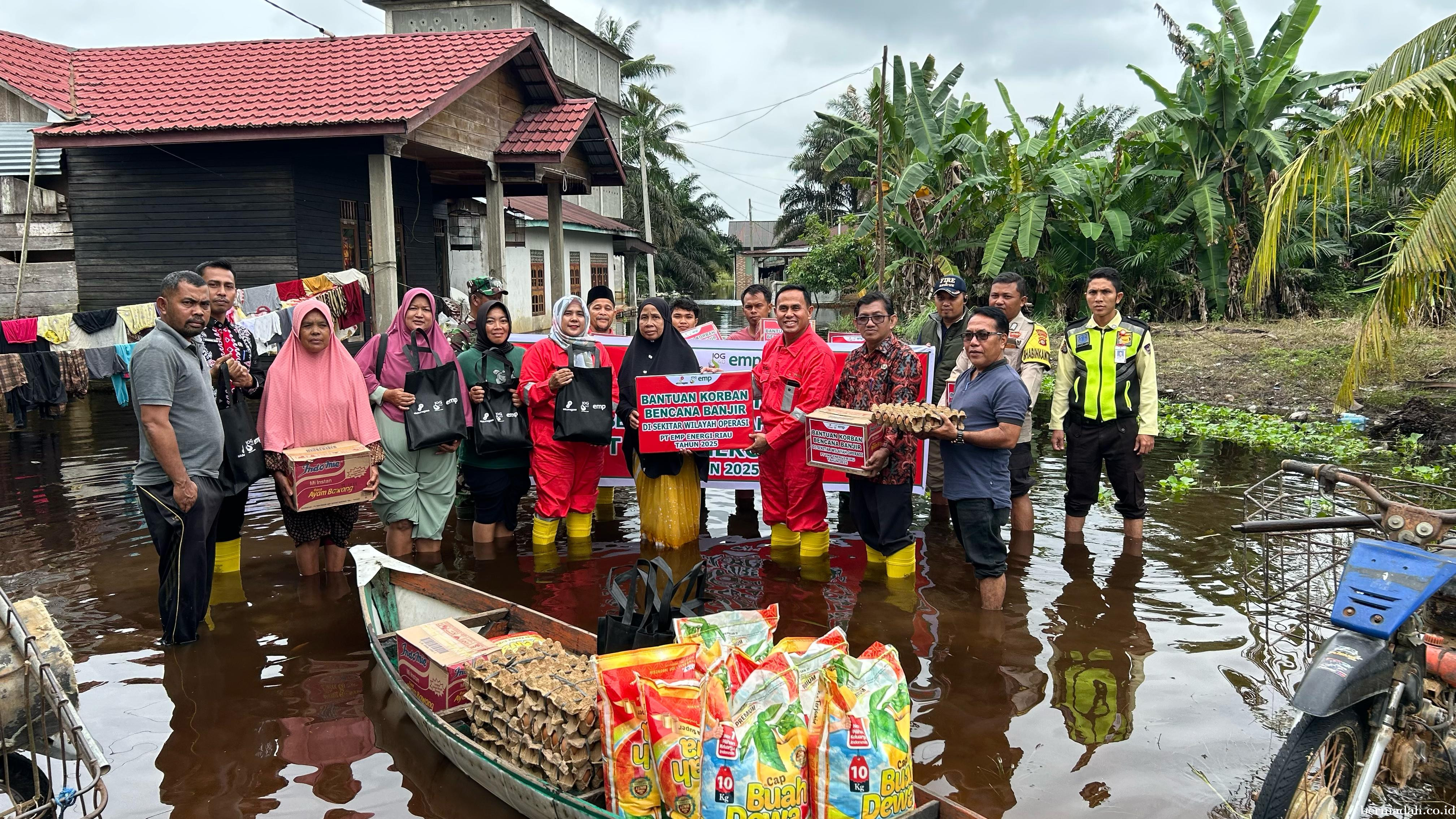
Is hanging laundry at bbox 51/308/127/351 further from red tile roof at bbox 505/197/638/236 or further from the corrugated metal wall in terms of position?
red tile roof at bbox 505/197/638/236

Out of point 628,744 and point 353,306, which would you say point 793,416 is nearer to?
point 628,744

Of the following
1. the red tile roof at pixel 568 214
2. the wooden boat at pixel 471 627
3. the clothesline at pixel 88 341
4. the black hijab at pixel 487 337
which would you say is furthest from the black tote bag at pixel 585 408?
the red tile roof at pixel 568 214

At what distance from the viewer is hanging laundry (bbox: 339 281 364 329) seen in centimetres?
1463

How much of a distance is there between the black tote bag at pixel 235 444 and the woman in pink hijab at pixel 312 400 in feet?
0.62

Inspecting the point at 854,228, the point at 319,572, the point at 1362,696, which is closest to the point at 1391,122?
the point at 1362,696

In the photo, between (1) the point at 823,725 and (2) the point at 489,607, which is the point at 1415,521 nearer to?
(1) the point at 823,725

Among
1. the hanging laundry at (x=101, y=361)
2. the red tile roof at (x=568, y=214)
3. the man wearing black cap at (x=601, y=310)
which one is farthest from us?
the red tile roof at (x=568, y=214)

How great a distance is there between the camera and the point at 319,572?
700 cm

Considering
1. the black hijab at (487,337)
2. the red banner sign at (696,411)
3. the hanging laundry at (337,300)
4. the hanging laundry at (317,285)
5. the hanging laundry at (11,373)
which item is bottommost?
the red banner sign at (696,411)

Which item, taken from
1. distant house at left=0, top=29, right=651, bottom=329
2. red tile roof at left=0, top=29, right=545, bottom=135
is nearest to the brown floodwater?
distant house at left=0, top=29, right=651, bottom=329

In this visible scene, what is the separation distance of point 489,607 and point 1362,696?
3894 mm

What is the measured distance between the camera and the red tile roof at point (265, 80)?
13477 mm

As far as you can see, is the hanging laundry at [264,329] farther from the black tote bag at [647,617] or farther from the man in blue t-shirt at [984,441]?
the black tote bag at [647,617]

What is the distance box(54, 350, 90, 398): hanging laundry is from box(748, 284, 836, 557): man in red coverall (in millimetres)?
10124
